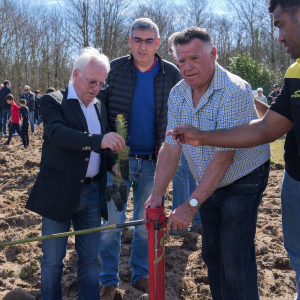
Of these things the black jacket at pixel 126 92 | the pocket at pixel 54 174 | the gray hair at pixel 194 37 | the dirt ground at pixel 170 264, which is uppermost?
the gray hair at pixel 194 37

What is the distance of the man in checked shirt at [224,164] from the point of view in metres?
2.11

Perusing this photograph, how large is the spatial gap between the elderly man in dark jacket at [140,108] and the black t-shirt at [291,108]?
1359 mm

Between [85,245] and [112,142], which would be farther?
[85,245]

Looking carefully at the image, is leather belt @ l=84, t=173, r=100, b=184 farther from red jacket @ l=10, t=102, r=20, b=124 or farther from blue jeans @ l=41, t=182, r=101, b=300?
red jacket @ l=10, t=102, r=20, b=124

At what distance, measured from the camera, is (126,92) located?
3174 mm

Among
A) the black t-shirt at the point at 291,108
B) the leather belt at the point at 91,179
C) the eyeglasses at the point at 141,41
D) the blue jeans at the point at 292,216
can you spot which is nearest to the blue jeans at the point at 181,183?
the eyeglasses at the point at 141,41

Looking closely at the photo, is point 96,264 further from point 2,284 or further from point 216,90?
point 216,90

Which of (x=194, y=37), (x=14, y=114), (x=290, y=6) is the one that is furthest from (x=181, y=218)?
(x=14, y=114)

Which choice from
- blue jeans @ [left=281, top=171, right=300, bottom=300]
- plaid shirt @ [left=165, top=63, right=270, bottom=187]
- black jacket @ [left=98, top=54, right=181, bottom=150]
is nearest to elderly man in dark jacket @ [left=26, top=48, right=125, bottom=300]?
plaid shirt @ [left=165, top=63, right=270, bottom=187]

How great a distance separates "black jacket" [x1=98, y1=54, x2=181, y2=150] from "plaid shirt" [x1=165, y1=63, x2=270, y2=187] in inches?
32.6

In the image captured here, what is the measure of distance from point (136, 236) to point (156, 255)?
1290 mm

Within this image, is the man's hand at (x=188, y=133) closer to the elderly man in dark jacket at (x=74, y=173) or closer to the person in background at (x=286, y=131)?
the person in background at (x=286, y=131)

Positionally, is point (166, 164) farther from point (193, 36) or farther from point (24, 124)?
point (24, 124)

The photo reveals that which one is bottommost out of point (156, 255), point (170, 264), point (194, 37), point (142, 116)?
point (170, 264)
